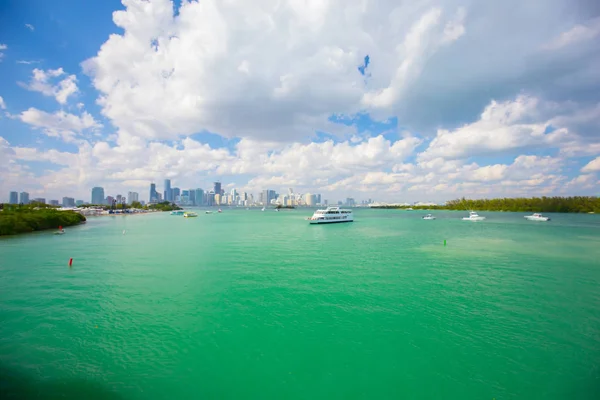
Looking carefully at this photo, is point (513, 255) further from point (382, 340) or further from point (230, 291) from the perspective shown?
point (230, 291)

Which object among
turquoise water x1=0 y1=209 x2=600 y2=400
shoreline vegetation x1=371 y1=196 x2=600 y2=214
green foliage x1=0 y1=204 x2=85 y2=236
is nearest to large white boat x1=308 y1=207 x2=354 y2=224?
turquoise water x1=0 y1=209 x2=600 y2=400

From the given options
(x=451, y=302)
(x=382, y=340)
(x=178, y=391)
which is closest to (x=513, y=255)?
(x=451, y=302)

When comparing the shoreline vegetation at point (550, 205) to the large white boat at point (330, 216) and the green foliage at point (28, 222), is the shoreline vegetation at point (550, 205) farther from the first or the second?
the green foliage at point (28, 222)

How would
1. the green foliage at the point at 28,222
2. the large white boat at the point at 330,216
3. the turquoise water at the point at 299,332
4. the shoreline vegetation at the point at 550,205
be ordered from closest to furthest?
the turquoise water at the point at 299,332
the green foliage at the point at 28,222
the large white boat at the point at 330,216
the shoreline vegetation at the point at 550,205

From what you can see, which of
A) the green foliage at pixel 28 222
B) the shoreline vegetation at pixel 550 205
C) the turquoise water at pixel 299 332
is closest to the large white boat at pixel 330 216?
the turquoise water at pixel 299 332

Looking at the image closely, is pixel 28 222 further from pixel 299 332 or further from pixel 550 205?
pixel 550 205

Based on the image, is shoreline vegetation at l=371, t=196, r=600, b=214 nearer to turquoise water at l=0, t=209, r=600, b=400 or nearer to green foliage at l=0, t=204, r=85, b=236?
turquoise water at l=0, t=209, r=600, b=400
